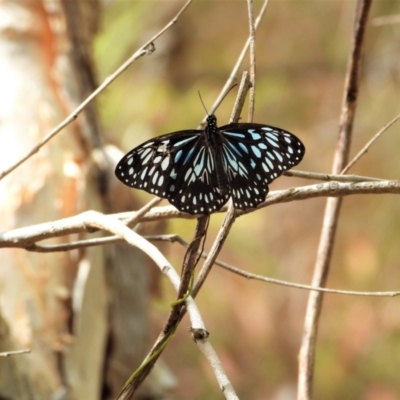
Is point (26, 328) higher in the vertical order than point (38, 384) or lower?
higher

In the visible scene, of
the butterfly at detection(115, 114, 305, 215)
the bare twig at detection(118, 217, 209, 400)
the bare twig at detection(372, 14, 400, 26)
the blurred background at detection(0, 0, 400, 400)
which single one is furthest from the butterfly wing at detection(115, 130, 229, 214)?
the blurred background at detection(0, 0, 400, 400)

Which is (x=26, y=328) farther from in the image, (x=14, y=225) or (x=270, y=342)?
(x=270, y=342)

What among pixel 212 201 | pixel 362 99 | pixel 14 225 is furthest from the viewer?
pixel 362 99

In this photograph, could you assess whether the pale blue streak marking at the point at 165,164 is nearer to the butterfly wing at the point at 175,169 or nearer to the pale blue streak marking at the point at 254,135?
the butterfly wing at the point at 175,169

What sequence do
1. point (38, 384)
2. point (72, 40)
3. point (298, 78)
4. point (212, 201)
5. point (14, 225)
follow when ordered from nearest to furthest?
1. point (212, 201)
2. point (38, 384)
3. point (14, 225)
4. point (72, 40)
5. point (298, 78)

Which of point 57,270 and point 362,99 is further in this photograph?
point 362,99

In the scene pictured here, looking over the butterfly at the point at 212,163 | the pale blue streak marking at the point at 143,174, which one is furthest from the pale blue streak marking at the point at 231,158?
the pale blue streak marking at the point at 143,174

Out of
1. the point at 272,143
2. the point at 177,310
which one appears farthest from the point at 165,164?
the point at 177,310

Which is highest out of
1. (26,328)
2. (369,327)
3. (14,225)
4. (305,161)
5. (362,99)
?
(362,99)

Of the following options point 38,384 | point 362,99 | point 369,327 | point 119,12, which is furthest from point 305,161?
point 38,384
